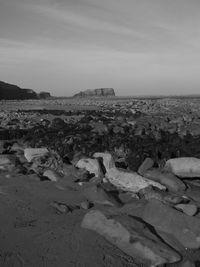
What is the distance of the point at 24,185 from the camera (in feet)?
25.5

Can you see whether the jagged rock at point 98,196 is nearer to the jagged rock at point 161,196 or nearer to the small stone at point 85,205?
the small stone at point 85,205

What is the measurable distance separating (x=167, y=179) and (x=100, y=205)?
171 cm

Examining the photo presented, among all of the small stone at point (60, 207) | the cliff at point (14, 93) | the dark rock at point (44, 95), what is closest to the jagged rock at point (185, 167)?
the small stone at point (60, 207)

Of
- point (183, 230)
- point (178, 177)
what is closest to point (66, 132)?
point (178, 177)

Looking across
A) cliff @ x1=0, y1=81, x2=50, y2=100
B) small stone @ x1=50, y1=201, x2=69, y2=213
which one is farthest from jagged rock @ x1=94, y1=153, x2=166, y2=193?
cliff @ x1=0, y1=81, x2=50, y2=100

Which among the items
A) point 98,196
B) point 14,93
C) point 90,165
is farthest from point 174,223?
point 14,93

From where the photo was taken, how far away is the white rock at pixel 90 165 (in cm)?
871

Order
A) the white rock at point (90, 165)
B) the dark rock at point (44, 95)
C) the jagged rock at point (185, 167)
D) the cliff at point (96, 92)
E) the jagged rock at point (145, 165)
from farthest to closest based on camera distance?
1. the cliff at point (96, 92)
2. the dark rock at point (44, 95)
3. the jagged rock at point (145, 165)
4. the white rock at point (90, 165)
5. the jagged rock at point (185, 167)

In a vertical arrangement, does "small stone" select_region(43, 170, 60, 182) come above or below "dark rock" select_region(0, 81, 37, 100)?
above

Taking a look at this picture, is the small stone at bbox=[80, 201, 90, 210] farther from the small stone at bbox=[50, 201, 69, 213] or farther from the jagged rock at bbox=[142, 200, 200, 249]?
the jagged rock at bbox=[142, 200, 200, 249]

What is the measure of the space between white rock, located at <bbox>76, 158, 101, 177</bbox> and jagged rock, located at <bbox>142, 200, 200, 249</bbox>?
9.01ft

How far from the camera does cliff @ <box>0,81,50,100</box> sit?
59.9 m

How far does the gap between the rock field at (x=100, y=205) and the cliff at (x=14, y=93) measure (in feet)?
161

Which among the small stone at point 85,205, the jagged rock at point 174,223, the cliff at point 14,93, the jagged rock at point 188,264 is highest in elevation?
the jagged rock at point 174,223
